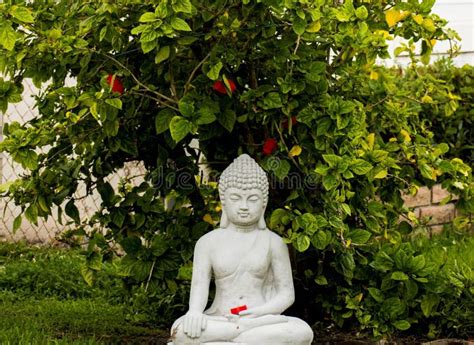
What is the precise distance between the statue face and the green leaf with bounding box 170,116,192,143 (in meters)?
0.41

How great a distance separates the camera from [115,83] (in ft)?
15.7

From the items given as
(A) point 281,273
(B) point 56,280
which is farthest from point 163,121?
(B) point 56,280

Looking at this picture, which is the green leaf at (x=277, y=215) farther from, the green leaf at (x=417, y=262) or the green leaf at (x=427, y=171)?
the green leaf at (x=427, y=171)

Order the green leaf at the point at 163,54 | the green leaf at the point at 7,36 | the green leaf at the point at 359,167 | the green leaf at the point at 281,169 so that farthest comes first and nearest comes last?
the green leaf at the point at 281,169
the green leaf at the point at 359,167
the green leaf at the point at 163,54
the green leaf at the point at 7,36

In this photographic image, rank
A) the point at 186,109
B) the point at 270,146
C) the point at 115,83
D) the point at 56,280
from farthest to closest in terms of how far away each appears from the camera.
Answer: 1. the point at 56,280
2. the point at 270,146
3. the point at 115,83
4. the point at 186,109

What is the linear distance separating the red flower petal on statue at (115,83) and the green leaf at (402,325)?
200 centimetres

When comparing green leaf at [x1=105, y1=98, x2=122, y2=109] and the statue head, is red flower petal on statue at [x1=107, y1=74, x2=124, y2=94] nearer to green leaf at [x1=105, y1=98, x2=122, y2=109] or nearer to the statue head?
green leaf at [x1=105, y1=98, x2=122, y2=109]

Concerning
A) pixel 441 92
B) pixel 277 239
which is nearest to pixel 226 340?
pixel 277 239

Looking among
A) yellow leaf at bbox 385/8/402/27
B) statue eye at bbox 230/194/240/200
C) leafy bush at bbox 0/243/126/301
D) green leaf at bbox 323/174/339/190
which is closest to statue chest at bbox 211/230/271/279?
statue eye at bbox 230/194/240/200

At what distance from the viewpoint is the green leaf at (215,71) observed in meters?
4.41

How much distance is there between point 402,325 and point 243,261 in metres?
1.17

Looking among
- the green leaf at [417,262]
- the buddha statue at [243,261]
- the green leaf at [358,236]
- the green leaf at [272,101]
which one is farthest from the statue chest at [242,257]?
the green leaf at [417,262]

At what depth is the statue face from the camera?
4590mm

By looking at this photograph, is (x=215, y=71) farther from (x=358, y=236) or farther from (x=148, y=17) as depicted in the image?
(x=358, y=236)
